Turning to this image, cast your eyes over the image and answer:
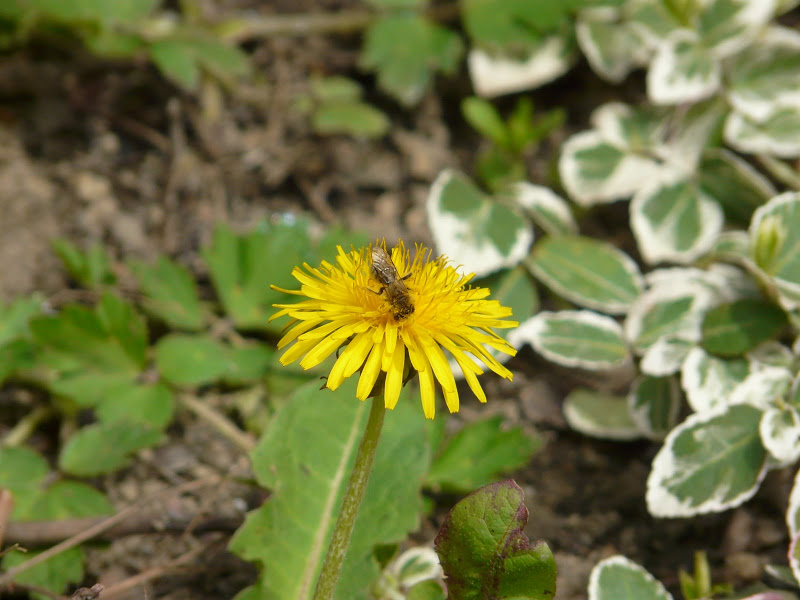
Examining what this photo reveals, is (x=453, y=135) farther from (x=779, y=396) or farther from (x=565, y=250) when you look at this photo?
(x=779, y=396)

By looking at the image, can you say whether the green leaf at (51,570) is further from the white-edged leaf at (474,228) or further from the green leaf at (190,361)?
the white-edged leaf at (474,228)

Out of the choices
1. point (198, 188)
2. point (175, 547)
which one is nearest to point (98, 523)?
point (175, 547)

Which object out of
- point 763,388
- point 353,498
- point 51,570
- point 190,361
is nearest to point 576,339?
point 763,388

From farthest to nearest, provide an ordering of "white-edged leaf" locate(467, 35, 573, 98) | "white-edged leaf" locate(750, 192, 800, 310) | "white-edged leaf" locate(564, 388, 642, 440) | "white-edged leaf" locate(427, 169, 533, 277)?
1. "white-edged leaf" locate(467, 35, 573, 98)
2. "white-edged leaf" locate(427, 169, 533, 277)
3. "white-edged leaf" locate(564, 388, 642, 440)
4. "white-edged leaf" locate(750, 192, 800, 310)

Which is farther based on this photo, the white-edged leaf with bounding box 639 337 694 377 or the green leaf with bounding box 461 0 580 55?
the green leaf with bounding box 461 0 580 55

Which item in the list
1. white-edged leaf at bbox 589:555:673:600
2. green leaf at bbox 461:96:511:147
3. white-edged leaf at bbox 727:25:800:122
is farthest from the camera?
green leaf at bbox 461:96:511:147

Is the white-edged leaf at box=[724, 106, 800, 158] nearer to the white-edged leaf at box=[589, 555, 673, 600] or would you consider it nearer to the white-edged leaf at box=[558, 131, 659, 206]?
the white-edged leaf at box=[558, 131, 659, 206]

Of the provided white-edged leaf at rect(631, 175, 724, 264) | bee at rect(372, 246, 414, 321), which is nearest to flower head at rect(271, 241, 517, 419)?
bee at rect(372, 246, 414, 321)
